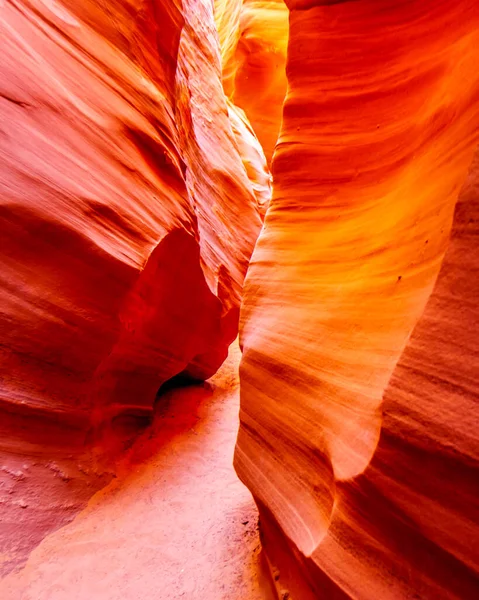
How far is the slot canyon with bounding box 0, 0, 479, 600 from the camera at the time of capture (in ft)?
3.65

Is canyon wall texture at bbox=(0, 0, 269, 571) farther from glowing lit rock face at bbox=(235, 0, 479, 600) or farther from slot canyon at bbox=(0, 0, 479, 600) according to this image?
glowing lit rock face at bbox=(235, 0, 479, 600)

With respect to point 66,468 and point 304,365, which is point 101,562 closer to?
point 66,468

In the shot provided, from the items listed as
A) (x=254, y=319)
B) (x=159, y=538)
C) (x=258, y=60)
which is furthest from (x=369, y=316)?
(x=258, y=60)

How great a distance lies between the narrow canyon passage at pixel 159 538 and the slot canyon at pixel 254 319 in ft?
0.05

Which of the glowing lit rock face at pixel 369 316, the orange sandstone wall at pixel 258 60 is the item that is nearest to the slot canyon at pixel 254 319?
the glowing lit rock face at pixel 369 316

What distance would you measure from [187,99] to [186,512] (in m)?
3.97

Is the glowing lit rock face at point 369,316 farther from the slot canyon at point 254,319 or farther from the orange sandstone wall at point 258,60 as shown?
the orange sandstone wall at point 258,60

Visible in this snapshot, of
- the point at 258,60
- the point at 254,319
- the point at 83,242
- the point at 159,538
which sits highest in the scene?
the point at 258,60

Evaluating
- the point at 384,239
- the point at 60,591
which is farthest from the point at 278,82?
the point at 60,591

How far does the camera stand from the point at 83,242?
2.61 metres

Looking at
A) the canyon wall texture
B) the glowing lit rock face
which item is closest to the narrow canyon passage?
the canyon wall texture

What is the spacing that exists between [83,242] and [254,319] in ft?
3.90

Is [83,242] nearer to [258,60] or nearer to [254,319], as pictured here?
[254,319]

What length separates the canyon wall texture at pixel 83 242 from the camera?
2.44m
